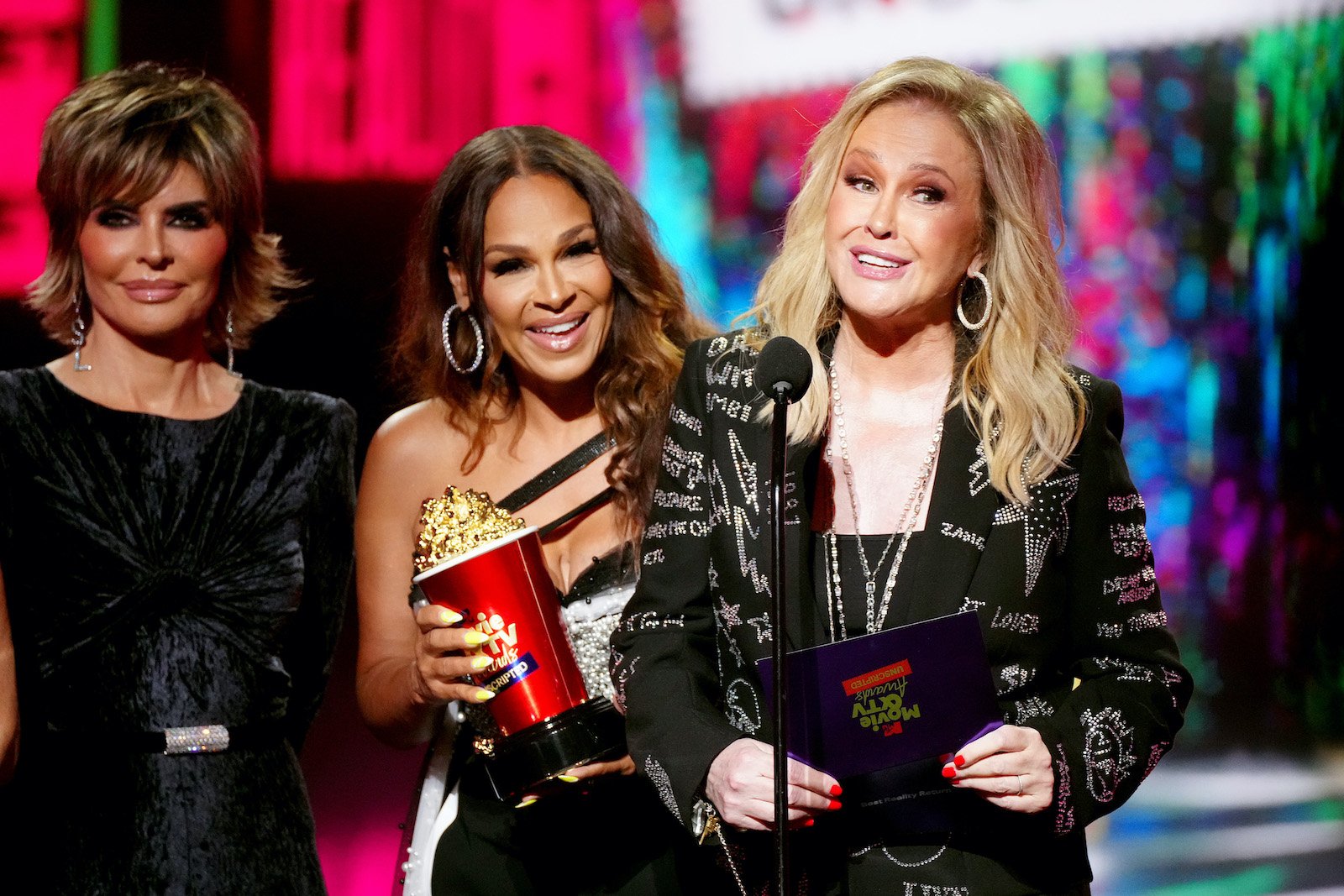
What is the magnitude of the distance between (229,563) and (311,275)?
57.3 inches

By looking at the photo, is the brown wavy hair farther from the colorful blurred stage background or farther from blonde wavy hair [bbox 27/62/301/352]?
the colorful blurred stage background

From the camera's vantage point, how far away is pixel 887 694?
4.60 ft

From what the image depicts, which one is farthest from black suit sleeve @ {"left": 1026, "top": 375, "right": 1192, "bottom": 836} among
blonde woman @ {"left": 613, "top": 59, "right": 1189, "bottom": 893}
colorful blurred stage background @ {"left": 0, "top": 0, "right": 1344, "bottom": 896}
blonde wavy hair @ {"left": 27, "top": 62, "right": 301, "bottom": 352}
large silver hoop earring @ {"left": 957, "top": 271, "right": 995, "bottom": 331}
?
colorful blurred stage background @ {"left": 0, "top": 0, "right": 1344, "bottom": 896}

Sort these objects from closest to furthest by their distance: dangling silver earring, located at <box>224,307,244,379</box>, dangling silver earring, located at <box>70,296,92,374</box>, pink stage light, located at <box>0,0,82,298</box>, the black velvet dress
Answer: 1. the black velvet dress
2. dangling silver earring, located at <box>70,296,92,374</box>
3. dangling silver earring, located at <box>224,307,244,379</box>
4. pink stage light, located at <box>0,0,82,298</box>

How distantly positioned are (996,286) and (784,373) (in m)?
0.56

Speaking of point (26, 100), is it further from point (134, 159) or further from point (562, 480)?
point (562, 480)

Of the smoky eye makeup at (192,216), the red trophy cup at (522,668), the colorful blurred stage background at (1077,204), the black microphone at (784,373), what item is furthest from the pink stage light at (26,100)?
the black microphone at (784,373)

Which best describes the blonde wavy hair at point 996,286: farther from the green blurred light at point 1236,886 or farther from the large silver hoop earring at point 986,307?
the green blurred light at point 1236,886

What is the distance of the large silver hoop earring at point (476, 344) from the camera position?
2.27 m

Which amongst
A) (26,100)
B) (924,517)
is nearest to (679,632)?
(924,517)

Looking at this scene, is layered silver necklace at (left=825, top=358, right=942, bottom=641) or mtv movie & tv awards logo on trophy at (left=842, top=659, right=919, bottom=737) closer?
mtv movie & tv awards logo on trophy at (left=842, top=659, right=919, bottom=737)

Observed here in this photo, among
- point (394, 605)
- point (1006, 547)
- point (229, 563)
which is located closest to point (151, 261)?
point (229, 563)

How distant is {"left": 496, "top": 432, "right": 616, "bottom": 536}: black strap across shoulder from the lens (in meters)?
2.15

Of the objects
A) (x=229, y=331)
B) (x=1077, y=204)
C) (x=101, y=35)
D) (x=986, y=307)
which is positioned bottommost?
(x=986, y=307)
